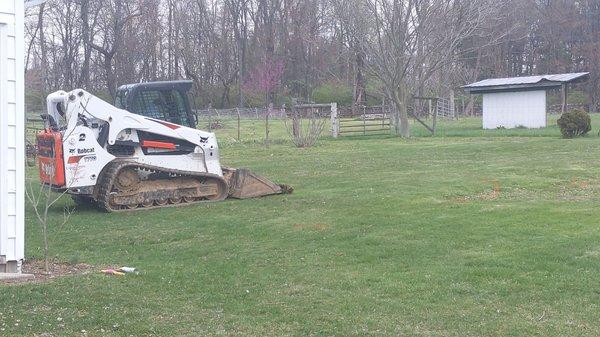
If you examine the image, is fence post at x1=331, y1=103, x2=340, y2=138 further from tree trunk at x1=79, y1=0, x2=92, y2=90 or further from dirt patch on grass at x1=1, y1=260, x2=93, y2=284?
tree trunk at x1=79, y1=0, x2=92, y2=90

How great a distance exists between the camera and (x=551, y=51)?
71.8 metres

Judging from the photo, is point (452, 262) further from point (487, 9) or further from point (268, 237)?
point (487, 9)

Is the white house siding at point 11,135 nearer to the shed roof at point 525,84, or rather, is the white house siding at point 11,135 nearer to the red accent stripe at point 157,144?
the red accent stripe at point 157,144

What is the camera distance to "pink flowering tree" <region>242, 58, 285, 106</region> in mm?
68500

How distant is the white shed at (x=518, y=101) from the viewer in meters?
37.4

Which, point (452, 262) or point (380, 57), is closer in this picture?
point (452, 262)

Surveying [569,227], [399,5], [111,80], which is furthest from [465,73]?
[569,227]

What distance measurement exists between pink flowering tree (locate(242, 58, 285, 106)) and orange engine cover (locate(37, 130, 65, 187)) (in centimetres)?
5380

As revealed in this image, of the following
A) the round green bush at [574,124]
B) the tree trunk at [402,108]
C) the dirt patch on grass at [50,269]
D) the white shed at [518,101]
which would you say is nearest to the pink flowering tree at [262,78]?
the white shed at [518,101]

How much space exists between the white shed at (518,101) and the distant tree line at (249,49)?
1894 centimetres

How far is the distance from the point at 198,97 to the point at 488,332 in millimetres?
65189

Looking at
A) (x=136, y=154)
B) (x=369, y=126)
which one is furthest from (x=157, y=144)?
(x=369, y=126)

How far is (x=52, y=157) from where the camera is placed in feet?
45.2

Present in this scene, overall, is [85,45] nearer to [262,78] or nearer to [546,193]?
[262,78]
